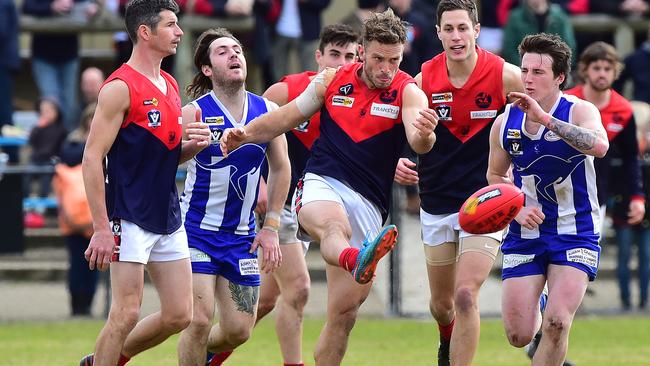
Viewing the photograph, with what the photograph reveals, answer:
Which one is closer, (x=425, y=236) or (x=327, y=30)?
(x=425, y=236)

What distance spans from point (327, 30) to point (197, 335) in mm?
2700

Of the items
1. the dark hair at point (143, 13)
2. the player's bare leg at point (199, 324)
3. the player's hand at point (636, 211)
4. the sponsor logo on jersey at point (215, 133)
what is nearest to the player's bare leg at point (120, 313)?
the player's bare leg at point (199, 324)

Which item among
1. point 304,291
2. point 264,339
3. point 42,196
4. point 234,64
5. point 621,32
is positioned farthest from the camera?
point 621,32

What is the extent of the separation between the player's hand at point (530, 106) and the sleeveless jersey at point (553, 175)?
1.31ft

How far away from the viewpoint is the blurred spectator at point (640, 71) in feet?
56.9

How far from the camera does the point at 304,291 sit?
10.5 metres

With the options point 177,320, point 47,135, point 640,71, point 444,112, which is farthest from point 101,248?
point 640,71

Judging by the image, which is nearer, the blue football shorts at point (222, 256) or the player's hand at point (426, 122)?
the player's hand at point (426, 122)

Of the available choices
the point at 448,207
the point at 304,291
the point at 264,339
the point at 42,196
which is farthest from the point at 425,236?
the point at 42,196

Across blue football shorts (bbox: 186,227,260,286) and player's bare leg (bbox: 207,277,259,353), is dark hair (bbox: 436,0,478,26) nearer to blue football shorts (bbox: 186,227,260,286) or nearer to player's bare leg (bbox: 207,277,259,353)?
blue football shorts (bbox: 186,227,260,286)

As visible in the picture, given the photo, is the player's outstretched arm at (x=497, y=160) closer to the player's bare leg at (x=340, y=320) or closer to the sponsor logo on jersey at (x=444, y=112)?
the sponsor logo on jersey at (x=444, y=112)

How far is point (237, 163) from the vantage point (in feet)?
32.3

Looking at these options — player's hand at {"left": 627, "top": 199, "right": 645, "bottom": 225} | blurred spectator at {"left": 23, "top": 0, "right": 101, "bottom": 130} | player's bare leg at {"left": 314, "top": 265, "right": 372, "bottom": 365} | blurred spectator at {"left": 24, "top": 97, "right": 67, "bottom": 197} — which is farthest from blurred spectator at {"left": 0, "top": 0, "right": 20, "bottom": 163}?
player's bare leg at {"left": 314, "top": 265, "right": 372, "bottom": 365}

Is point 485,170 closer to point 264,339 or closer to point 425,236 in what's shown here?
point 425,236
